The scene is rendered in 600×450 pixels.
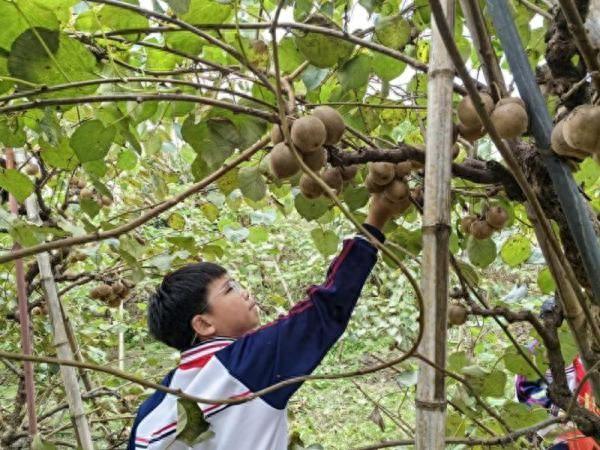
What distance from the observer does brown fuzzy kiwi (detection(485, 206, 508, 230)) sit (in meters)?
0.81

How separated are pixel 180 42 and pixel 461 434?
69 centimetres

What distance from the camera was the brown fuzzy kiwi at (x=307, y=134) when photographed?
536mm

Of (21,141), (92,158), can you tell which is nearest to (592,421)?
(92,158)

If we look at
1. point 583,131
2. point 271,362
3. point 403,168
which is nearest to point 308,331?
point 271,362

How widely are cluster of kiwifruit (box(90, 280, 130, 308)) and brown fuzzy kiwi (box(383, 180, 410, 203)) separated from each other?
1121mm

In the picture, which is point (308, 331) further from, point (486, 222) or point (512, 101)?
point (512, 101)

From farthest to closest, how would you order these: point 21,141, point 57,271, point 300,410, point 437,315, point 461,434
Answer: point 300,410, point 57,271, point 461,434, point 21,141, point 437,315

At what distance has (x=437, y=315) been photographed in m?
0.46

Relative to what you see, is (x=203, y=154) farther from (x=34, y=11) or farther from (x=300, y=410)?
(x=300, y=410)

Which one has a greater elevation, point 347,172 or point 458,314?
point 347,172

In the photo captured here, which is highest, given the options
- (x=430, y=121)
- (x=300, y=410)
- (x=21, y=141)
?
(x=21, y=141)

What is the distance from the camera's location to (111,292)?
166cm

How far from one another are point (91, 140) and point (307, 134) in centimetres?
32

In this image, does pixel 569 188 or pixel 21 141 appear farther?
pixel 21 141
